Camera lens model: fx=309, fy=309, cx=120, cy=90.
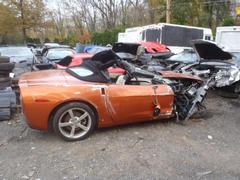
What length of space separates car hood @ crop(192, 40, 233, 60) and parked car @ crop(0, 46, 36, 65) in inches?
278

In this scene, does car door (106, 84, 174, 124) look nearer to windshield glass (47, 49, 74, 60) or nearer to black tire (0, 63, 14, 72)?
black tire (0, 63, 14, 72)

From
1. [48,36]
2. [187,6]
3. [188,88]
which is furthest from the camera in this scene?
[48,36]

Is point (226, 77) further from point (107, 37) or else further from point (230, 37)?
point (107, 37)

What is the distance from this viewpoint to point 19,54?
1340cm

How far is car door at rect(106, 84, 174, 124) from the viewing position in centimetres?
520

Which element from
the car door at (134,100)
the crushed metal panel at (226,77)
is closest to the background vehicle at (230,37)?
the crushed metal panel at (226,77)

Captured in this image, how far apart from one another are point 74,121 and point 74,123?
0.11 ft

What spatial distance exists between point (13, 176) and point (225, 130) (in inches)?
148

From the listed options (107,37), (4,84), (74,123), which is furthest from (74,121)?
(107,37)

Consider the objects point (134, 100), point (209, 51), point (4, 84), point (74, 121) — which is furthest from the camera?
point (209, 51)

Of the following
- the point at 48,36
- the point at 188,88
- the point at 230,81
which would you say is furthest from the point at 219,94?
the point at 48,36

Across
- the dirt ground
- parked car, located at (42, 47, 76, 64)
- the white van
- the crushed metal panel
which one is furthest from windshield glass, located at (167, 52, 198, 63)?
parked car, located at (42, 47, 76, 64)

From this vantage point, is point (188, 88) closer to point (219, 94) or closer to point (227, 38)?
point (219, 94)

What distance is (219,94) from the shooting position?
8500 millimetres
